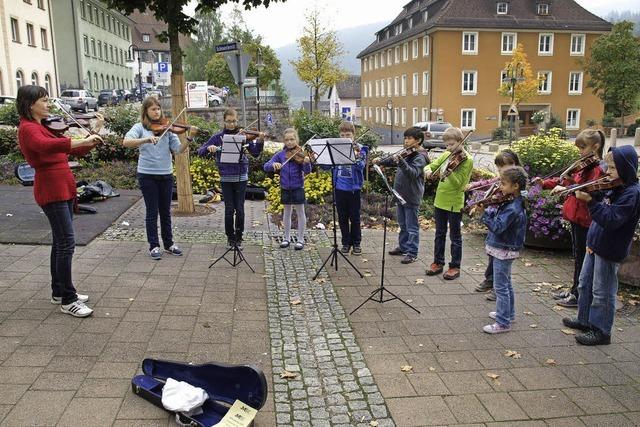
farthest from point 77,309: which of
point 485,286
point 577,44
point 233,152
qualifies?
point 577,44

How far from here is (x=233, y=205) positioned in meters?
6.97

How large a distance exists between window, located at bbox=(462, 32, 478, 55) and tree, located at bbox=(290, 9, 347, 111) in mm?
10152

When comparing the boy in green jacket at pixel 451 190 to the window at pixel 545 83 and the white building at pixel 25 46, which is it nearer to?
the white building at pixel 25 46

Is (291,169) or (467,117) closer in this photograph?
(291,169)

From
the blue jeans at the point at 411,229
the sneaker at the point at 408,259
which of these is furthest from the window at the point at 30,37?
the sneaker at the point at 408,259

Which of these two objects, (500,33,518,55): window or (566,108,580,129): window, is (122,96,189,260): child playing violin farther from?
(566,108,580,129): window

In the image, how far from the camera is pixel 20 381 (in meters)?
3.65

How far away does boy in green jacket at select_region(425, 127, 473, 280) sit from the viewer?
5.84 m

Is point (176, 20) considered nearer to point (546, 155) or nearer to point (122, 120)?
point (546, 155)

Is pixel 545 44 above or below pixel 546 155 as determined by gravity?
above

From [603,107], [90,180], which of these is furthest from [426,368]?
[603,107]

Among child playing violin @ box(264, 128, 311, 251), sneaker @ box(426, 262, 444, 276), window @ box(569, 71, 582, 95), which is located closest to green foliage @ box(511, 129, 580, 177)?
sneaker @ box(426, 262, 444, 276)

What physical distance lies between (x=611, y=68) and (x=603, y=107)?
6150 millimetres

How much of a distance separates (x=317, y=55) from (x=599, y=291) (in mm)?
40016
